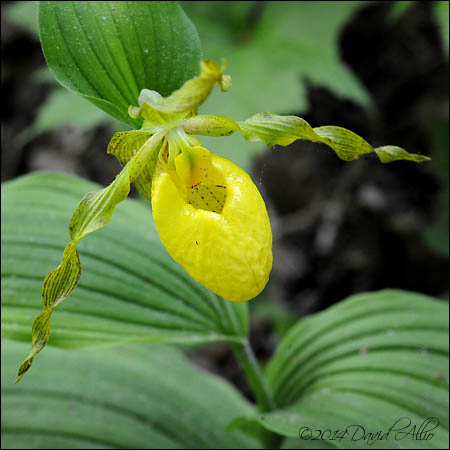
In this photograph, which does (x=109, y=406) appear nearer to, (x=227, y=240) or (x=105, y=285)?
(x=105, y=285)

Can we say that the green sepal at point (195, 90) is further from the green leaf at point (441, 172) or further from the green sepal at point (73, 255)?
the green leaf at point (441, 172)

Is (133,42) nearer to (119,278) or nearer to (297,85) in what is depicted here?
(119,278)

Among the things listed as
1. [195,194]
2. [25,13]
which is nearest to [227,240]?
[195,194]

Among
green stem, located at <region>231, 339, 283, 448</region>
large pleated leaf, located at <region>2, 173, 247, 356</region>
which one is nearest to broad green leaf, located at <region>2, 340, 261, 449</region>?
green stem, located at <region>231, 339, 283, 448</region>

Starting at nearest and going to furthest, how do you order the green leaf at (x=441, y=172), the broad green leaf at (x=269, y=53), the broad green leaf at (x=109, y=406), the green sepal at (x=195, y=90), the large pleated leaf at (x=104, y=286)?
the green sepal at (x=195, y=90), the large pleated leaf at (x=104, y=286), the broad green leaf at (x=109, y=406), the green leaf at (x=441, y=172), the broad green leaf at (x=269, y=53)

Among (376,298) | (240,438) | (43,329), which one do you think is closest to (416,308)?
(376,298)

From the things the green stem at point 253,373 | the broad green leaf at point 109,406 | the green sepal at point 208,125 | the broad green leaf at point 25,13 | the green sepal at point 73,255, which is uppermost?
the green sepal at point 208,125

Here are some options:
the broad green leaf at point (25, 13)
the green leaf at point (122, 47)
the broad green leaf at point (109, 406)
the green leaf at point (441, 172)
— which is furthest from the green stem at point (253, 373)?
the broad green leaf at point (25, 13)
